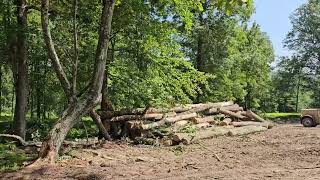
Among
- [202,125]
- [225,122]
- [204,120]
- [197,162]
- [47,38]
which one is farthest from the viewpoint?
[225,122]

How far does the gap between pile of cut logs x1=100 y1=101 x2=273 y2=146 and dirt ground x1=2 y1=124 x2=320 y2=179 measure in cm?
85

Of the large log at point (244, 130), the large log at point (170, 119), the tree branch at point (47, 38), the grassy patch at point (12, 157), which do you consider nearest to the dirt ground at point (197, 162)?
the grassy patch at point (12, 157)

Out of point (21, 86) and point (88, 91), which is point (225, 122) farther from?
point (88, 91)

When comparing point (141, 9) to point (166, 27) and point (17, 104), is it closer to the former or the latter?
point (166, 27)

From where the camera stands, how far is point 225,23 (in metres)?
34.1

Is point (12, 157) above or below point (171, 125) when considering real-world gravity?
below

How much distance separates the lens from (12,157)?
11.7 m

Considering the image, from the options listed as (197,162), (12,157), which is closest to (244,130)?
(197,162)

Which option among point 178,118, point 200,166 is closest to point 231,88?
point 178,118

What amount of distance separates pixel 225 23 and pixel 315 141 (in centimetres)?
2099

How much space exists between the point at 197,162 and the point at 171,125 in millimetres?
5910

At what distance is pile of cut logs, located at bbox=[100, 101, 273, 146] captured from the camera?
1536 cm

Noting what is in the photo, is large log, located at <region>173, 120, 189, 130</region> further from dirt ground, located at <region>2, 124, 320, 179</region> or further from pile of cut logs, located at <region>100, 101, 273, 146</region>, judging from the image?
dirt ground, located at <region>2, 124, 320, 179</region>

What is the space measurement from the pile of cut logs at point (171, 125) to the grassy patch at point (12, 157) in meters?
3.95
